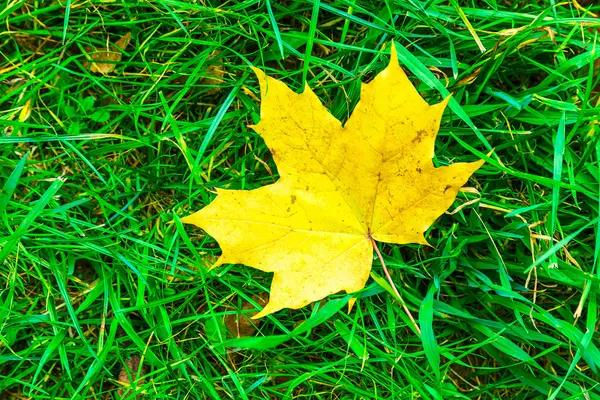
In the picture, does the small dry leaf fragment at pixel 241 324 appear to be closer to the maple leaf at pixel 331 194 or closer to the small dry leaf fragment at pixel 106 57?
the maple leaf at pixel 331 194

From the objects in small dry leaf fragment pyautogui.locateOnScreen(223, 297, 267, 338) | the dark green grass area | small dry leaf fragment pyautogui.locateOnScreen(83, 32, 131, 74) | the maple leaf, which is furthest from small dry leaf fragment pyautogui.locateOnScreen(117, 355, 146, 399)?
small dry leaf fragment pyautogui.locateOnScreen(83, 32, 131, 74)

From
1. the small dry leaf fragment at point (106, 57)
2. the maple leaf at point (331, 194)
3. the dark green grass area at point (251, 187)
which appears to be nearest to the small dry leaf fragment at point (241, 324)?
the dark green grass area at point (251, 187)

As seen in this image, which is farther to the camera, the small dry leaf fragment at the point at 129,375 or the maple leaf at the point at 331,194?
the small dry leaf fragment at the point at 129,375

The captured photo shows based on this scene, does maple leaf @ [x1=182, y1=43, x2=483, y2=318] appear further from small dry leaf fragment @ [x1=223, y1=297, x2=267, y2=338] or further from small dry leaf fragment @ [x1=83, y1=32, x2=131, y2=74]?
small dry leaf fragment @ [x1=83, y1=32, x2=131, y2=74]

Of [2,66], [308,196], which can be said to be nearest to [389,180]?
[308,196]

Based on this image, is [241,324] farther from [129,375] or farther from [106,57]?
[106,57]
